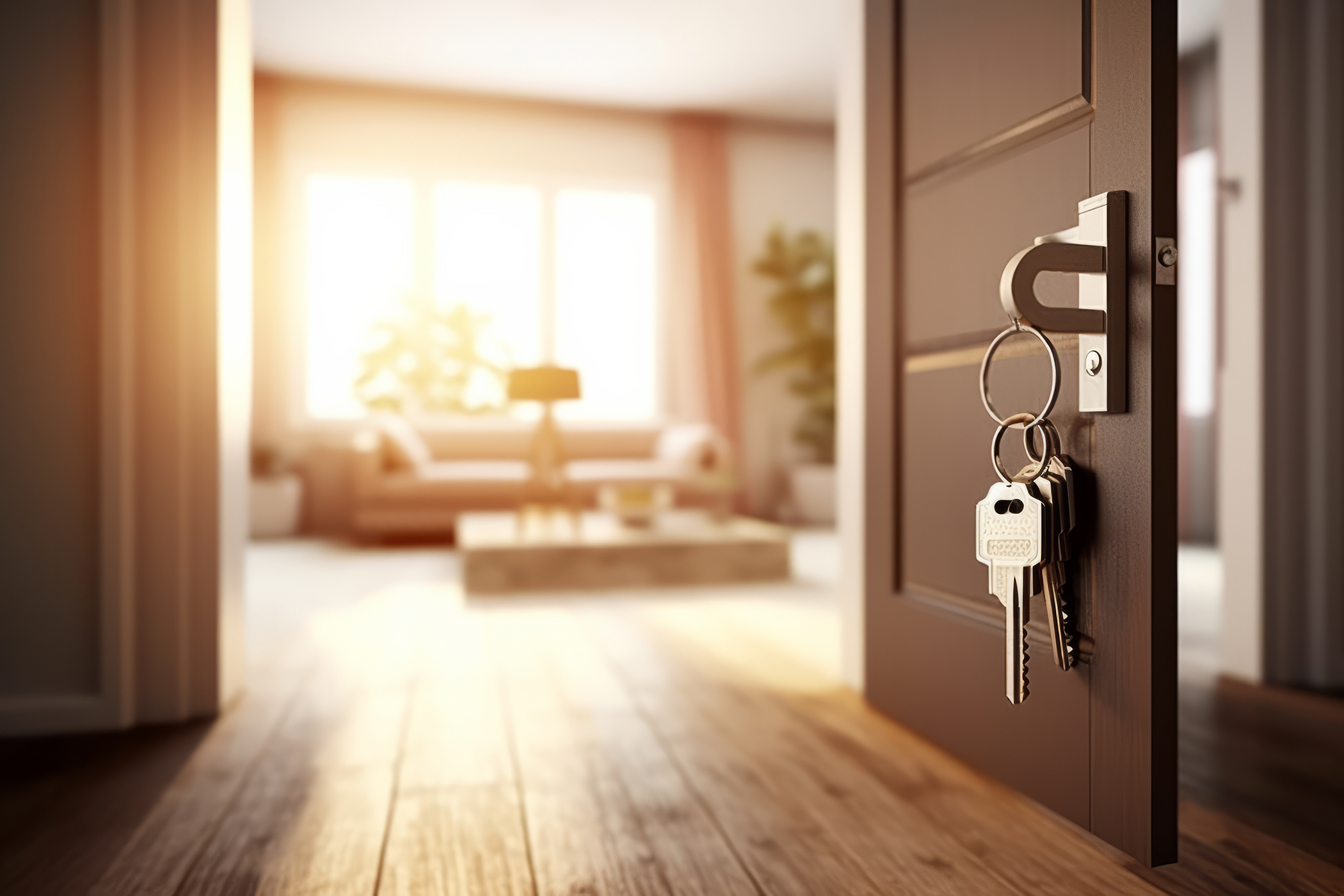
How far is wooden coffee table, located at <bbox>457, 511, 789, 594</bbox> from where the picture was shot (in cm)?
300

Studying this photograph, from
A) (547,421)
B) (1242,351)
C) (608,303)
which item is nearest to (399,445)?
(547,421)

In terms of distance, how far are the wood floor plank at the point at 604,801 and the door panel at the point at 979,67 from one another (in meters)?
1.01

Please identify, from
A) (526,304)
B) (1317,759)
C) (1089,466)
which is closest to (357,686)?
(1089,466)

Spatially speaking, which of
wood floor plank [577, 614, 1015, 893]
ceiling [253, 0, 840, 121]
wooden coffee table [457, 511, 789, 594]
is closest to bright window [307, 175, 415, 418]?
ceiling [253, 0, 840, 121]

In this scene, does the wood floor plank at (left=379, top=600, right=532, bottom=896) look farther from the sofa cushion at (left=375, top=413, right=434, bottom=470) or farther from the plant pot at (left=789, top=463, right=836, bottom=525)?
the plant pot at (left=789, top=463, right=836, bottom=525)

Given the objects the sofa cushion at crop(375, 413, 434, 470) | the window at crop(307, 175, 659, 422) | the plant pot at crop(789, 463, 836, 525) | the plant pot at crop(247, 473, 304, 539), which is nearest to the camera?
the sofa cushion at crop(375, 413, 434, 470)

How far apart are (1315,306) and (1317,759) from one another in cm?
100

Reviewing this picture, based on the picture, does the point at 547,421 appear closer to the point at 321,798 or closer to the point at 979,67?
the point at 321,798

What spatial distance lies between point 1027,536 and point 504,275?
5484mm

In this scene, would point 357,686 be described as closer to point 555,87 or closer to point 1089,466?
point 1089,466

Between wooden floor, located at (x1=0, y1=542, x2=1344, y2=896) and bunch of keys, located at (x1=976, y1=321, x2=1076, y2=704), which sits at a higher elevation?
bunch of keys, located at (x1=976, y1=321, x2=1076, y2=704)

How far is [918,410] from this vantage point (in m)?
1.34

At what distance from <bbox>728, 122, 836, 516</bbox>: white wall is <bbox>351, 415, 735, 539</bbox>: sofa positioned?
1035 mm

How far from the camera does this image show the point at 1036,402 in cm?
104
